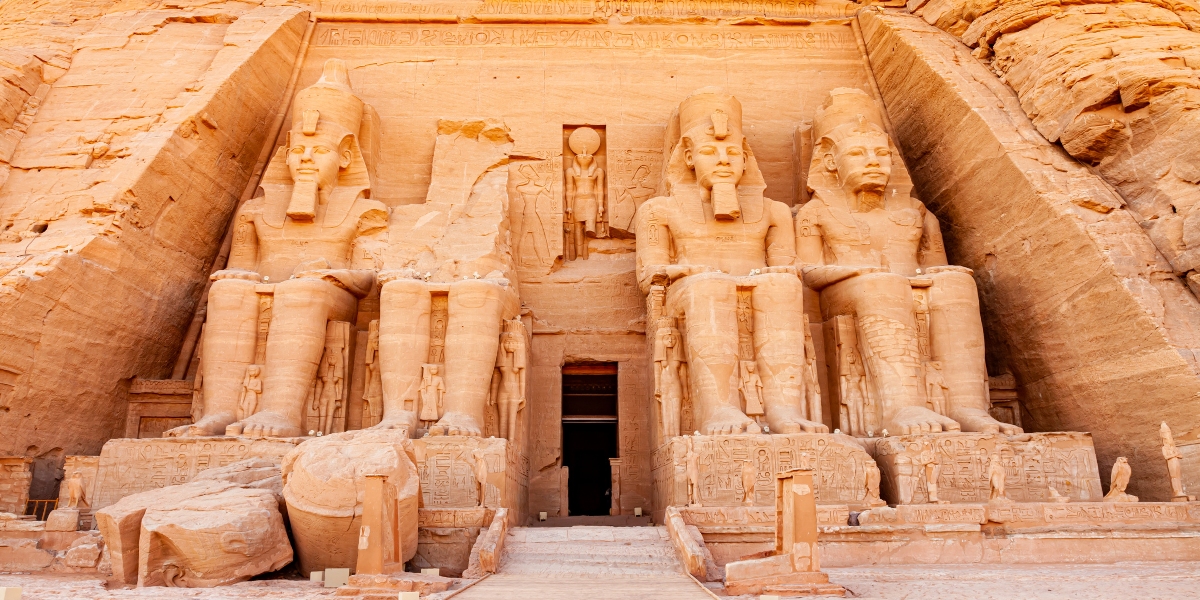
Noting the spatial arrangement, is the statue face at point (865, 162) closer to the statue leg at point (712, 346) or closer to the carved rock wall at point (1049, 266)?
the carved rock wall at point (1049, 266)

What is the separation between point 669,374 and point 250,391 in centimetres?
352

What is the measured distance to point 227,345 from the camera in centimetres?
726

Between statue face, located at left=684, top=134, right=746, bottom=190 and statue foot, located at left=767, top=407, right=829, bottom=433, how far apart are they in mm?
2283

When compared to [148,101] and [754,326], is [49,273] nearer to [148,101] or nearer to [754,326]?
[148,101]

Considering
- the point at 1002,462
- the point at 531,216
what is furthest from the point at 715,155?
the point at 1002,462

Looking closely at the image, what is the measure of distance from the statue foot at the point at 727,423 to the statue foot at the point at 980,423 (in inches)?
71.8

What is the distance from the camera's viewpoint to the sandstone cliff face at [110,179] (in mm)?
6887

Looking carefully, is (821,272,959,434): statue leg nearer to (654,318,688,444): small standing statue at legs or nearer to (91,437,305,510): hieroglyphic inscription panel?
(654,318,688,444): small standing statue at legs

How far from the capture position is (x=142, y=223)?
7598 mm

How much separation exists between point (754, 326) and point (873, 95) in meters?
4.06

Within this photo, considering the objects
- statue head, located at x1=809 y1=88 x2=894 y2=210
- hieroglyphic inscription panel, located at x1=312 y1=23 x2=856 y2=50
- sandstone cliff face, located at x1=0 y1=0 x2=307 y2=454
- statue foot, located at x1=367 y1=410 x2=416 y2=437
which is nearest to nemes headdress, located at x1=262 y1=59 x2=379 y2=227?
sandstone cliff face, located at x1=0 y1=0 x2=307 y2=454

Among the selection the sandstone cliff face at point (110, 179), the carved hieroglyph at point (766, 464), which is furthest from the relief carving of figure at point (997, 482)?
the sandstone cliff face at point (110, 179)

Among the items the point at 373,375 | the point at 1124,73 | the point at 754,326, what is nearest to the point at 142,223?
the point at 373,375

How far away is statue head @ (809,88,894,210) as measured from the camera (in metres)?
8.25
